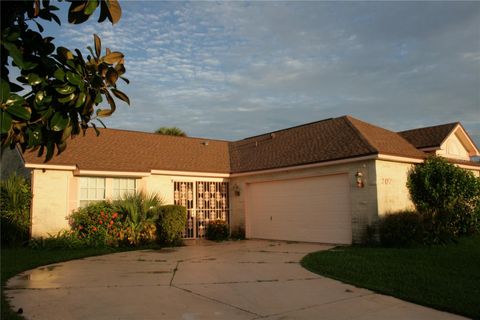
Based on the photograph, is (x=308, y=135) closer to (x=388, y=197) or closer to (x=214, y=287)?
(x=388, y=197)

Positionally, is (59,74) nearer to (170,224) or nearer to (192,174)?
(170,224)

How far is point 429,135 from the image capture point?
18.7m

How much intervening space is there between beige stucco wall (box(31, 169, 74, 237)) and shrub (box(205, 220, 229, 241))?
5.98m

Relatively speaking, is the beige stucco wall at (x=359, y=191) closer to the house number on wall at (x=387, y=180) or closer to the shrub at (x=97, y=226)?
the house number on wall at (x=387, y=180)

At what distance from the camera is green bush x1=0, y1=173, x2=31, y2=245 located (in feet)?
48.9

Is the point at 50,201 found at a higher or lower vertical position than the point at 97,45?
lower

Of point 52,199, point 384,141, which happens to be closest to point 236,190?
point 384,141

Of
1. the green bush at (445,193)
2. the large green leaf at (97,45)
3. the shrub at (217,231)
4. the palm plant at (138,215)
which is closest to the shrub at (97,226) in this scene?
the palm plant at (138,215)

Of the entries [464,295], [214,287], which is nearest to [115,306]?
[214,287]

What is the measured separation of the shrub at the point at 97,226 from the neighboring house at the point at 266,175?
26.0 inches

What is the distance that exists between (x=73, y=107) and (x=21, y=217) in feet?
45.6

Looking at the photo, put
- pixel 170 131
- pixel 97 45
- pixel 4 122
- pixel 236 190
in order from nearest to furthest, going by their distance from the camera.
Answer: pixel 4 122, pixel 97 45, pixel 236 190, pixel 170 131

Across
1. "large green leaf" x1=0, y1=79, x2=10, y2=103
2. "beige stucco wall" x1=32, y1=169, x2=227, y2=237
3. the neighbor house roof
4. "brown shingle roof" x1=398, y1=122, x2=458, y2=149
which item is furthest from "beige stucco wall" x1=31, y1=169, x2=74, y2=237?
"brown shingle roof" x1=398, y1=122, x2=458, y2=149

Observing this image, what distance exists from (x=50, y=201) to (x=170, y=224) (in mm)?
4375
